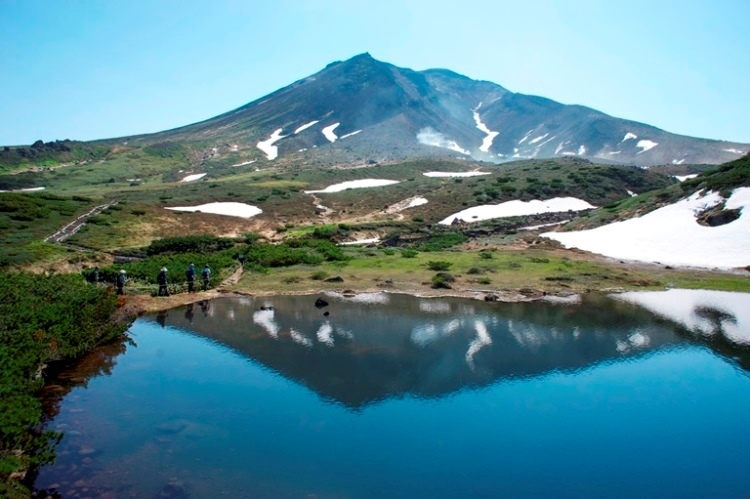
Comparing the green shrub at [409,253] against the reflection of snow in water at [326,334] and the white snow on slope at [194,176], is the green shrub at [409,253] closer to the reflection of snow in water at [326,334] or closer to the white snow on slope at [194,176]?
the reflection of snow in water at [326,334]

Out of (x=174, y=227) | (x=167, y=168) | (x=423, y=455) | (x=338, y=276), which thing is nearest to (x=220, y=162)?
(x=167, y=168)

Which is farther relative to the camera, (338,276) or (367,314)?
(338,276)

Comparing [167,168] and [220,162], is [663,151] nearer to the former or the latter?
[220,162]

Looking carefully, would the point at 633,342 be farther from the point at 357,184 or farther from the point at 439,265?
the point at 357,184

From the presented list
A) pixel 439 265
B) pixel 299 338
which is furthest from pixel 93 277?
pixel 439 265

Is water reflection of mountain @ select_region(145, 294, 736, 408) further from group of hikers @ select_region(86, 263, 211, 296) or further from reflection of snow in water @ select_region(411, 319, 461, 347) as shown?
group of hikers @ select_region(86, 263, 211, 296)

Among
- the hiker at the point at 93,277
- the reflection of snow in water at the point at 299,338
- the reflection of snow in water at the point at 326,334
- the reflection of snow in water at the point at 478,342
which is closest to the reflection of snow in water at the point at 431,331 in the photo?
the reflection of snow in water at the point at 478,342
